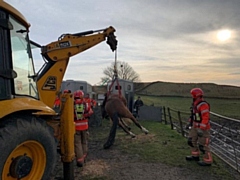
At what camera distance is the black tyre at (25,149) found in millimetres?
3086

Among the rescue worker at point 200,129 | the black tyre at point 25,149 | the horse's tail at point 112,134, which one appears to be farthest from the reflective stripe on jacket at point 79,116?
the rescue worker at point 200,129

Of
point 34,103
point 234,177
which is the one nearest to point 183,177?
point 234,177

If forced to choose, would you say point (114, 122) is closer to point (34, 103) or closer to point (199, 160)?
point (199, 160)

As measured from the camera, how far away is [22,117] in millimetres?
3451

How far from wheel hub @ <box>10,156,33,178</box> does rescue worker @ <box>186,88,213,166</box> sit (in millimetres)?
4028

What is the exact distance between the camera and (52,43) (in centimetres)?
575

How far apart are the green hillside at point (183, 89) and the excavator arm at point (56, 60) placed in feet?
102

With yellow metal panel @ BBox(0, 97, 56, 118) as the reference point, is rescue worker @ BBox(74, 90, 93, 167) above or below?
below

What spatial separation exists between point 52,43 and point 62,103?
A: 184 cm

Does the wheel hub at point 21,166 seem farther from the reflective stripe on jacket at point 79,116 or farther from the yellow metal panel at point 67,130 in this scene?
the reflective stripe on jacket at point 79,116

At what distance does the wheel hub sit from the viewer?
322 centimetres

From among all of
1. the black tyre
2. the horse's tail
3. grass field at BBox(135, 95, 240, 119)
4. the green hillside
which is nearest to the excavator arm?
the black tyre

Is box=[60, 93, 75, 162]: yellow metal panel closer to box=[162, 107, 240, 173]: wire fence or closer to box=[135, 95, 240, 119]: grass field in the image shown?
box=[162, 107, 240, 173]: wire fence

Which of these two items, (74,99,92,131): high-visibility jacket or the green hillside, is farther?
the green hillside
